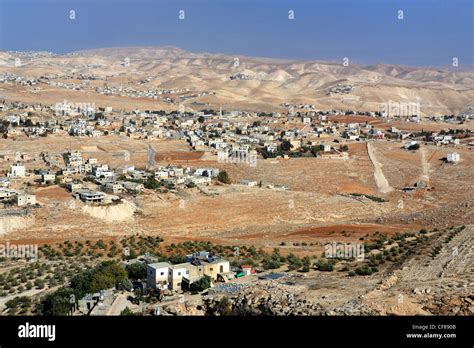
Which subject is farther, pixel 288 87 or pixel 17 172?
pixel 288 87

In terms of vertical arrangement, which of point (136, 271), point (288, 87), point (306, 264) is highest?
point (288, 87)

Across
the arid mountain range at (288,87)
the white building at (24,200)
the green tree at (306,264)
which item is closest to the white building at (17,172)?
the white building at (24,200)

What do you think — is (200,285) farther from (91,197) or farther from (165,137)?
(165,137)

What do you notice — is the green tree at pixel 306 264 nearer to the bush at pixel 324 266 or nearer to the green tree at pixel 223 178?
the bush at pixel 324 266

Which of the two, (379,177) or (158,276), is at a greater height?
(158,276)

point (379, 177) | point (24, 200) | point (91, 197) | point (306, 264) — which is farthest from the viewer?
point (379, 177)

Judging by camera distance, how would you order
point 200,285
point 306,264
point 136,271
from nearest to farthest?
1. point 200,285
2. point 136,271
3. point 306,264

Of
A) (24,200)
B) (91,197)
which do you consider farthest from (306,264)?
(24,200)

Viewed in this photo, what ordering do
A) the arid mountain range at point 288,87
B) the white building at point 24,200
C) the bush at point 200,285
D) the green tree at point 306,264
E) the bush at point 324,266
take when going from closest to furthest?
the bush at point 200,285 → the green tree at point 306,264 → the bush at point 324,266 → the white building at point 24,200 → the arid mountain range at point 288,87

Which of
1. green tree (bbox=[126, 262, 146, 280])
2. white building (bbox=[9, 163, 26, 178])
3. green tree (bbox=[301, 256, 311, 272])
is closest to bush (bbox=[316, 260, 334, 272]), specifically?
green tree (bbox=[301, 256, 311, 272])

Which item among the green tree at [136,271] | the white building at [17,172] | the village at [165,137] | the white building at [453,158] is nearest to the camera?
the green tree at [136,271]

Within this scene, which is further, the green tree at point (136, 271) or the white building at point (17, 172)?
the white building at point (17, 172)

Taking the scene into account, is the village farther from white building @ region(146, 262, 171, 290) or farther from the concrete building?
white building @ region(146, 262, 171, 290)
